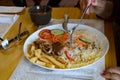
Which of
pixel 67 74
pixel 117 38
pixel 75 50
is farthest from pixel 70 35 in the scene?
pixel 117 38

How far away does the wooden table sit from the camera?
0.75 m

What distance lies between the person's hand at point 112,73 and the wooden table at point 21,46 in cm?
3

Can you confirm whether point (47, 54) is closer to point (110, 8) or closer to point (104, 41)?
point (104, 41)

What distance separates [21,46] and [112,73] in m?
0.37

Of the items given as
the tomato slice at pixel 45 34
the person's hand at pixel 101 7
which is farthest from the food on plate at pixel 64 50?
the person's hand at pixel 101 7

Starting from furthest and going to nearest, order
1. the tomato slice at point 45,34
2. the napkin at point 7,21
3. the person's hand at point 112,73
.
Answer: the napkin at point 7,21 → the tomato slice at point 45,34 → the person's hand at point 112,73

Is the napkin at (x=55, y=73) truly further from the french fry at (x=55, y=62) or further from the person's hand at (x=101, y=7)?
the person's hand at (x=101, y=7)

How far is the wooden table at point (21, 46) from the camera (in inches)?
29.7

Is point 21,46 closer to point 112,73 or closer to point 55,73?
point 55,73

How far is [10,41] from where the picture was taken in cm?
88

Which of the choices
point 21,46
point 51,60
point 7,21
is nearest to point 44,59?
point 51,60

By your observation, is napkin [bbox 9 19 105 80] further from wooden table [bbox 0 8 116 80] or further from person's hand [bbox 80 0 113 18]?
person's hand [bbox 80 0 113 18]

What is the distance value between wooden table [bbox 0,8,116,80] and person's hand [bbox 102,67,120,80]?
30 millimetres

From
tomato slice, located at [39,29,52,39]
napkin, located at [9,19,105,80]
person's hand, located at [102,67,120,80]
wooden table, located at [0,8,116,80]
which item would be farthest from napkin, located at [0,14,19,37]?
person's hand, located at [102,67,120,80]
